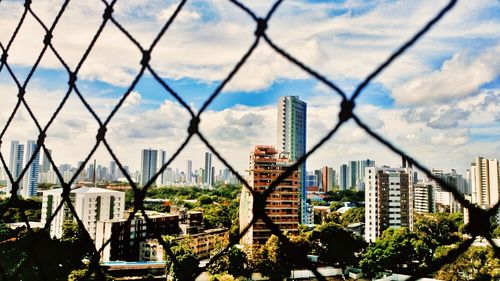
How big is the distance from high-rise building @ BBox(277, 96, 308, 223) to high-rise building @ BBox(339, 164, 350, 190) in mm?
14009

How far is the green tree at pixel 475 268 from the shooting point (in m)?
7.75

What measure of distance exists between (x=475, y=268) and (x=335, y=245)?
171 inches

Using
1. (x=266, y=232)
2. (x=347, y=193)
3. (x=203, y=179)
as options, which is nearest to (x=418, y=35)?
(x=266, y=232)

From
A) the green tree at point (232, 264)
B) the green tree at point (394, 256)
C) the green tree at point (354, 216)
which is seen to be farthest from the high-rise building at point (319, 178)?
the green tree at point (232, 264)

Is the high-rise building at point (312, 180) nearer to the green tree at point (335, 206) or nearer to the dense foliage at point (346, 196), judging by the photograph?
the dense foliage at point (346, 196)

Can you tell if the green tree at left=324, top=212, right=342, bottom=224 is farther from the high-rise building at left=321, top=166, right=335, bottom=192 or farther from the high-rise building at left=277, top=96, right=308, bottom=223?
the high-rise building at left=321, top=166, right=335, bottom=192

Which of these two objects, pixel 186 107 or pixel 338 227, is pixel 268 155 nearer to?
pixel 338 227

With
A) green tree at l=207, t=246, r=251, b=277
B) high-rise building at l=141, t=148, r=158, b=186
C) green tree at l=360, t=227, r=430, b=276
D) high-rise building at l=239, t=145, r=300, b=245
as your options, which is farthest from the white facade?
high-rise building at l=141, t=148, r=158, b=186

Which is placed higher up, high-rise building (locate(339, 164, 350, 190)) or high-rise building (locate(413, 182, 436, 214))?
high-rise building (locate(339, 164, 350, 190))

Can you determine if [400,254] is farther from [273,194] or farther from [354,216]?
[354,216]

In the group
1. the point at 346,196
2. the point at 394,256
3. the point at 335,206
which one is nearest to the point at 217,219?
the point at 394,256

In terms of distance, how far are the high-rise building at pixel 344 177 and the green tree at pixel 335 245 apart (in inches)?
883

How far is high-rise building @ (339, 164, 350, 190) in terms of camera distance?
34188 millimetres

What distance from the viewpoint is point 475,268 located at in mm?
7879
